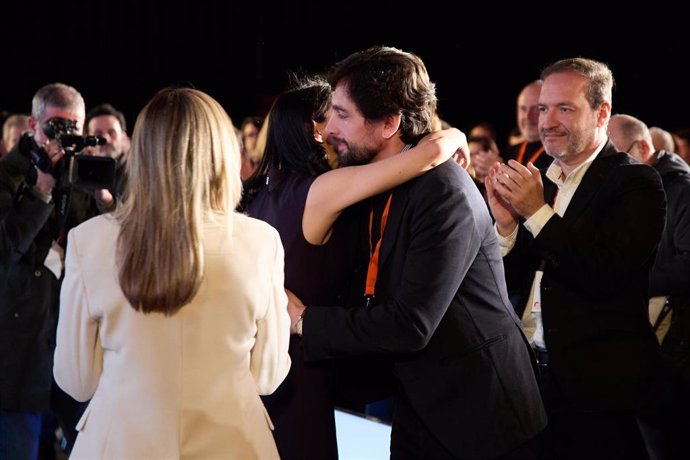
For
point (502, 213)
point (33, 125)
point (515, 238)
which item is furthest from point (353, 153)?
point (33, 125)

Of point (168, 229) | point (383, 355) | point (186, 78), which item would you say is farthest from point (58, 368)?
point (186, 78)

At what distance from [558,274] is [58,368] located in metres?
1.63

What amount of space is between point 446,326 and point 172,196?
0.83 meters

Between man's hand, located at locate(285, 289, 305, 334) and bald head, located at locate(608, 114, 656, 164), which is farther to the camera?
bald head, located at locate(608, 114, 656, 164)

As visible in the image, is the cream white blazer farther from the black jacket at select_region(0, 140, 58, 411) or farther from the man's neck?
the black jacket at select_region(0, 140, 58, 411)

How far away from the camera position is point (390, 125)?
2613 millimetres

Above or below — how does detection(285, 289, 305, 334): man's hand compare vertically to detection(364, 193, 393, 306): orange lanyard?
below

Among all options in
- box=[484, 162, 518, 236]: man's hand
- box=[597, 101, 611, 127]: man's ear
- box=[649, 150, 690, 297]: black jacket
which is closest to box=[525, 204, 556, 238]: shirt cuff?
box=[484, 162, 518, 236]: man's hand

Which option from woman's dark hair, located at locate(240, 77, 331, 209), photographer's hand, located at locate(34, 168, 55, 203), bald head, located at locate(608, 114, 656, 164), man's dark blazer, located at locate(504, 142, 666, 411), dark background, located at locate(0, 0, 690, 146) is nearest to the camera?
woman's dark hair, located at locate(240, 77, 331, 209)

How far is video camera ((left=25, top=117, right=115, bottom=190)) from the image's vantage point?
403 cm

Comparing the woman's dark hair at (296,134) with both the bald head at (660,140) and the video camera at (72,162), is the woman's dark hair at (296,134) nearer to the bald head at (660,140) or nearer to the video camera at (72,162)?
the video camera at (72,162)

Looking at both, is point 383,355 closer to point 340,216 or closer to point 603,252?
point 340,216

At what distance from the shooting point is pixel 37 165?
13.2ft

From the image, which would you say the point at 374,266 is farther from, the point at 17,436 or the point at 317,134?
the point at 17,436
